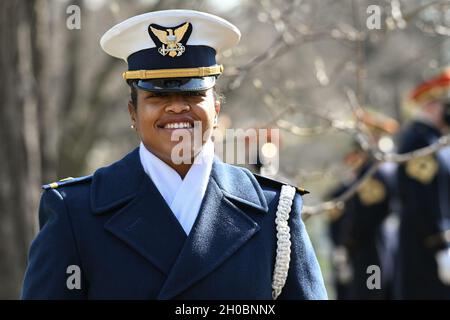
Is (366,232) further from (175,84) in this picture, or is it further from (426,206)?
(175,84)

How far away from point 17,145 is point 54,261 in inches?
164

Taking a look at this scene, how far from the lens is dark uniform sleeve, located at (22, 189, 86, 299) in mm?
3424

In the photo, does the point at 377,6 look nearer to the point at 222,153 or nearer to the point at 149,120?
the point at 222,153

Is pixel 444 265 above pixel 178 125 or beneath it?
beneath

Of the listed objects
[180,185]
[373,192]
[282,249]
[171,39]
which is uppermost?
[171,39]

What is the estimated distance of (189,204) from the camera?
360 cm

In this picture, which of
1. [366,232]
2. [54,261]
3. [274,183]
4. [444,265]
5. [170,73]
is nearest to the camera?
[54,261]

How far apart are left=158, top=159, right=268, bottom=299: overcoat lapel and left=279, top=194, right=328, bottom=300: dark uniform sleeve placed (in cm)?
14

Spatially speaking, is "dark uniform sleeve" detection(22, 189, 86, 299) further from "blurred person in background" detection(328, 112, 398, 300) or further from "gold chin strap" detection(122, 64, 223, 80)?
"blurred person in background" detection(328, 112, 398, 300)

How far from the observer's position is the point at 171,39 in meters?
3.71

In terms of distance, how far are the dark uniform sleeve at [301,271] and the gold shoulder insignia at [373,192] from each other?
17.0ft

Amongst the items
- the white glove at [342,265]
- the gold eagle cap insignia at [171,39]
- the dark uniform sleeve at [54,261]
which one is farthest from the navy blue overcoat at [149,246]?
the white glove at [342,265]

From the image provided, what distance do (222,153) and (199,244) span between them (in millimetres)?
2535

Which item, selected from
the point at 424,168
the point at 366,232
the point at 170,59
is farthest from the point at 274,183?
the point at 366,232
